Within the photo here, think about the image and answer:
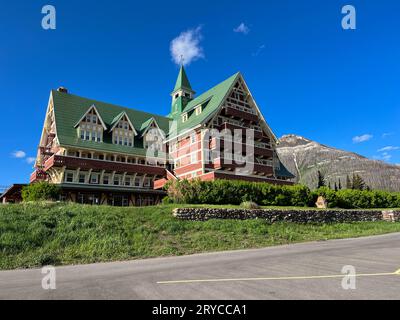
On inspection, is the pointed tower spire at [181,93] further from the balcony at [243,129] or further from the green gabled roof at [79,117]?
the balcony at [243,129]

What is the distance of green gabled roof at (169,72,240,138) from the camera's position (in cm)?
4541

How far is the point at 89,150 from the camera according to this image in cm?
4262

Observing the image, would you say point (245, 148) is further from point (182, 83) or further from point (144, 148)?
point (182, 83)

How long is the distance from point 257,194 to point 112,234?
19.4 meters

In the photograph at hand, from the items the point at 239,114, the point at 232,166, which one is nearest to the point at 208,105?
the point at 239,114

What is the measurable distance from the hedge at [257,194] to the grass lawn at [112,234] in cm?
491

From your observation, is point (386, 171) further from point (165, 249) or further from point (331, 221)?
point (165, 249)

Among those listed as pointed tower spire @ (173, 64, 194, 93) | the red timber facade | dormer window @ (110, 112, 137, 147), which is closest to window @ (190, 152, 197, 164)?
the red timber facade

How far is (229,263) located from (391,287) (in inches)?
260

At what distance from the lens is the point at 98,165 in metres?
42.0

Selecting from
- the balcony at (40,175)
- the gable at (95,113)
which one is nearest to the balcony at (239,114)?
the gable at (95,113)

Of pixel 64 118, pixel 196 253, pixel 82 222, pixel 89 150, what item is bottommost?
pixel 196 253

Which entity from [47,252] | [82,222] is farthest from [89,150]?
[47,252]

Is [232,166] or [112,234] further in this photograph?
[232,166]
